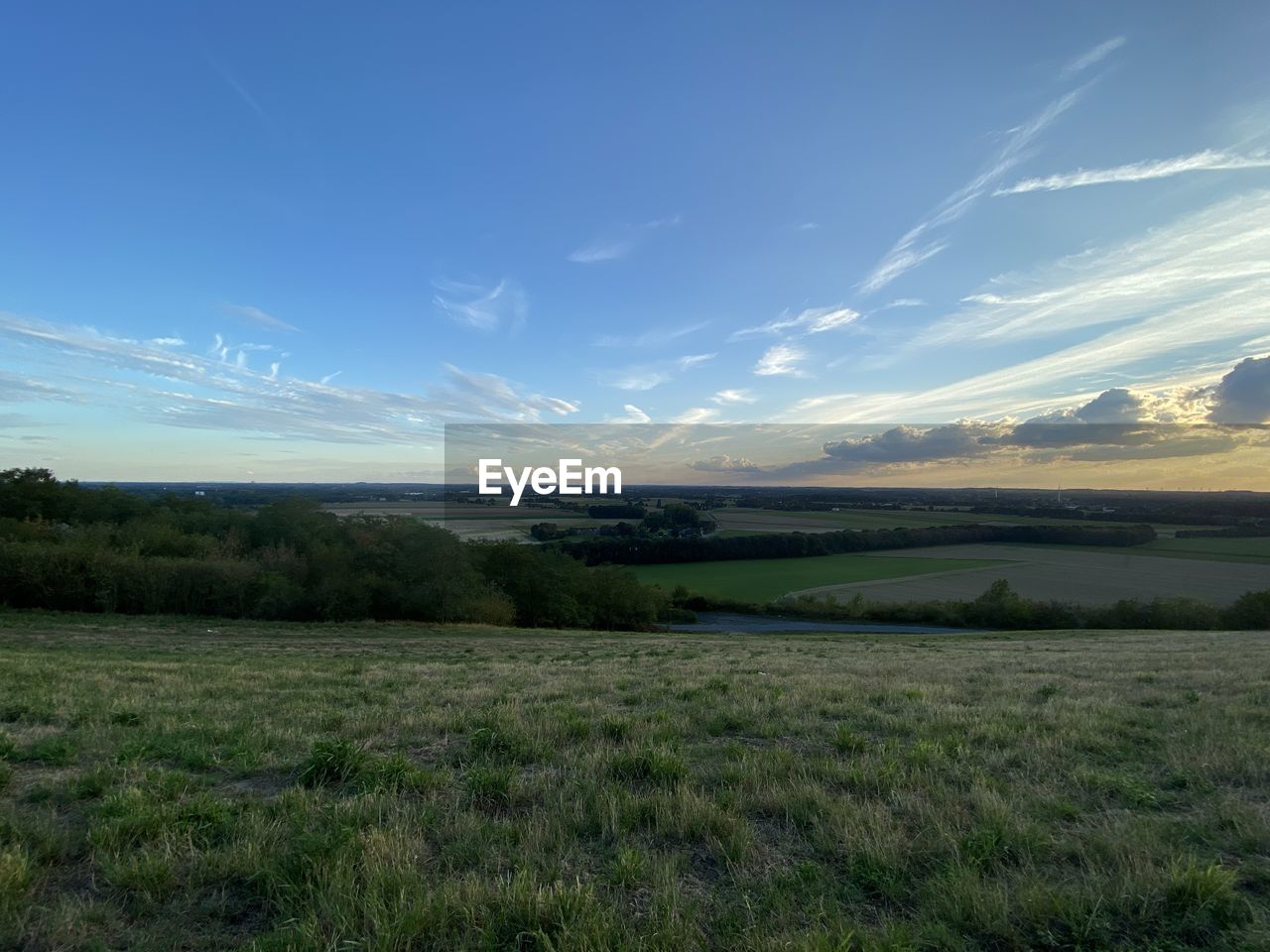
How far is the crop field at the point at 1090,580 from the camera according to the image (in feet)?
176

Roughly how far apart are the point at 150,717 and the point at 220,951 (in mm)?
5362

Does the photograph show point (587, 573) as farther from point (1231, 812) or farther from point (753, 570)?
point (1231, 812)

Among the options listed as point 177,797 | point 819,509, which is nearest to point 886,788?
point 177,797

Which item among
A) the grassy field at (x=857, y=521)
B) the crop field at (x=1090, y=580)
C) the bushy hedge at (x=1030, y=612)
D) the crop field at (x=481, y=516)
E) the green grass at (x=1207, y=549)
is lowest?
the bushy hedge at (x=1030, y=612)

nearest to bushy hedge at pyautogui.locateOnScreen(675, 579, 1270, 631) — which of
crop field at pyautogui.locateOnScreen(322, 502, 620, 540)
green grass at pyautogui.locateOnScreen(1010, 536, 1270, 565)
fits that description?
green grass at pyautogui.locateOnScreen(1010, 536, 1270, 565)

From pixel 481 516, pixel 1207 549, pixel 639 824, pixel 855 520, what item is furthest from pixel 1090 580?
pixel 639 824

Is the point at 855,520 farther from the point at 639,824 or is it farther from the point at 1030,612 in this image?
the point at 639,824

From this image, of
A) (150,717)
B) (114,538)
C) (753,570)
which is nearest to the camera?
(150,717)

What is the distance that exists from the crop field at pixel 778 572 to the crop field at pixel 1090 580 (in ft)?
8.51

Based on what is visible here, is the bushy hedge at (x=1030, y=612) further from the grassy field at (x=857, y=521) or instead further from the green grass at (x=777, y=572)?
the grassy field at (x=857, y=521)

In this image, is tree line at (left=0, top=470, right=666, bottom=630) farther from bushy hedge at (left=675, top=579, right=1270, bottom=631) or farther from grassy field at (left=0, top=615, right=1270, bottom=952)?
grassy field at (left=0, top=615, right=1270, bottom=952)

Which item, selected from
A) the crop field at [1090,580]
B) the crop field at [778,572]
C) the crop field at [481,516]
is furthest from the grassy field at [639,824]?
the crop field at [778,572]

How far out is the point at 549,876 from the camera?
139 inches

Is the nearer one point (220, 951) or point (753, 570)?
point (220, 951)
